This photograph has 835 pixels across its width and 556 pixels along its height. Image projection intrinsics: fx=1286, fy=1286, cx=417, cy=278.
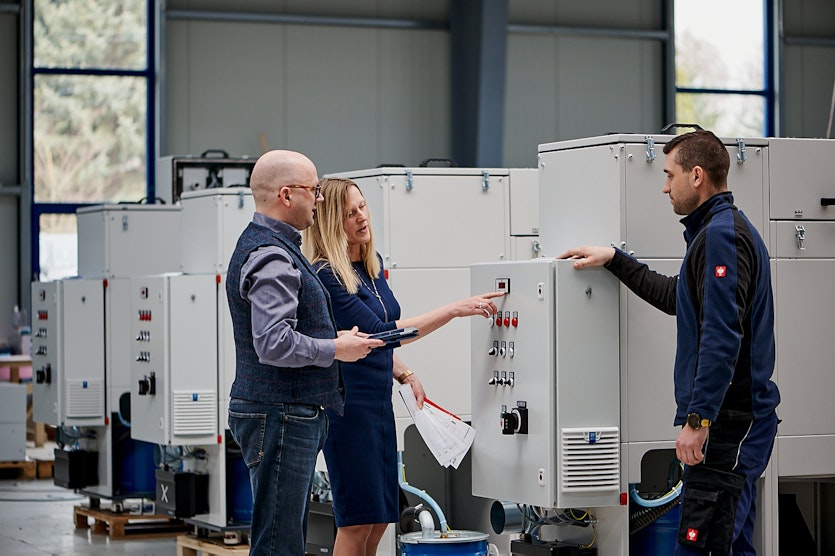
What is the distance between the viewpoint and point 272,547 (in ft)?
10.9

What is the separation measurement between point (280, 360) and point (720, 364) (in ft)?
3.87

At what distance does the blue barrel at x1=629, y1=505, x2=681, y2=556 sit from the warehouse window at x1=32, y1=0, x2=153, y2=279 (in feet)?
32.2

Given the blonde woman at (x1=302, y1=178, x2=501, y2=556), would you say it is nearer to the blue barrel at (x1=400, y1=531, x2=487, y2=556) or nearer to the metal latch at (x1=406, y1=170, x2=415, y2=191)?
the blue barrel at (x1=400, y1=531, x2=487, y2=556)

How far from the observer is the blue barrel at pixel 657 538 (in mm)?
4441

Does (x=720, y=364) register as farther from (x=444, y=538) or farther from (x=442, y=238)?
(x=442, y=238)

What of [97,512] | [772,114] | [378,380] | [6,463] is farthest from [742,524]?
[772,114]

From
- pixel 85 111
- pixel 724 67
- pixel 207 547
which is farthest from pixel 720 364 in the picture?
pixel 724 67

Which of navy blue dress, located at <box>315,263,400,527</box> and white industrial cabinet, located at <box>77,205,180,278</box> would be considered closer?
navy blue dress, located at <box>315,263,400,527</box>

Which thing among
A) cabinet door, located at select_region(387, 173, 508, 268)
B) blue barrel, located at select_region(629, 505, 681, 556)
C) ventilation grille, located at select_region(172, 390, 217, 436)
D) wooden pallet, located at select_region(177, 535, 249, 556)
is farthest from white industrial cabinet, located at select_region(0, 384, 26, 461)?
blue barrel, located at select_region(629, 505, 681, 556)

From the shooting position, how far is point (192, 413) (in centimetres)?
666

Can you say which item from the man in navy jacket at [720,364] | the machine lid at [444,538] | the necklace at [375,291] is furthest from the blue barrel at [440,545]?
the man in navy jacket at [720,364]

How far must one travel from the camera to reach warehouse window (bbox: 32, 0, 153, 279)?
13258mm

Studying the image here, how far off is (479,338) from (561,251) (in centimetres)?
42

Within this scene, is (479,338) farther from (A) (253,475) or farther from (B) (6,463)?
(B) (6,463)
